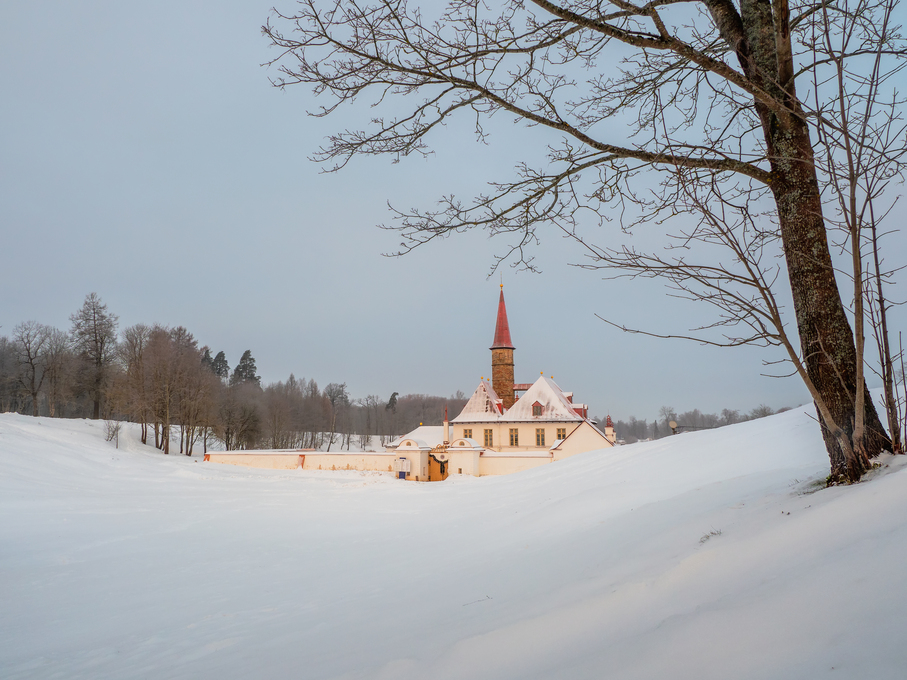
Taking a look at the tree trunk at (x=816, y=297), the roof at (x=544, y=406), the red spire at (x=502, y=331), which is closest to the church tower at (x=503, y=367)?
the red spire at (x=502, y=331)

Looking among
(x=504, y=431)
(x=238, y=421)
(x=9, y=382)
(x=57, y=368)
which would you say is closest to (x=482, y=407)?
(x=504, y=431)

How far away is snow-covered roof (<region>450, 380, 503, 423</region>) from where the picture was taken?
136ft

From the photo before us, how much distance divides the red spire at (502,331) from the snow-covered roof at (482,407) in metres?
4.62

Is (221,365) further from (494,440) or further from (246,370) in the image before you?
(494,440)

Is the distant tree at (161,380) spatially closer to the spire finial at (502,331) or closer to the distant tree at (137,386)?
the distant tree at (137,386)

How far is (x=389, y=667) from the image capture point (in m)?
2.51

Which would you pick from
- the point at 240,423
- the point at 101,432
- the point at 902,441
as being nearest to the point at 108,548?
the point at 902,441

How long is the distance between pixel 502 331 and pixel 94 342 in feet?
111

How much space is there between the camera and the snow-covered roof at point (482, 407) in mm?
41556

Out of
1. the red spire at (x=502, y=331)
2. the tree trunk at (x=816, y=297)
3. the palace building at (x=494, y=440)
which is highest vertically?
the red spire at (x=502, y=331)

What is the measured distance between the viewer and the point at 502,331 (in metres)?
46.8

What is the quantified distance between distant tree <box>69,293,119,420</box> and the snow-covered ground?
1473 inches

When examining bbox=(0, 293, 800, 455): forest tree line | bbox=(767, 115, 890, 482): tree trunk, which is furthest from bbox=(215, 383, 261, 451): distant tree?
bbox=(767, 115, 890, 482): tree trunk

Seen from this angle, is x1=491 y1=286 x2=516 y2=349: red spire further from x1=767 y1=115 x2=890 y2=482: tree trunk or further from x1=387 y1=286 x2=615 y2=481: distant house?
x1=767 y1=115 x2=890 y2=482: tree trunk
